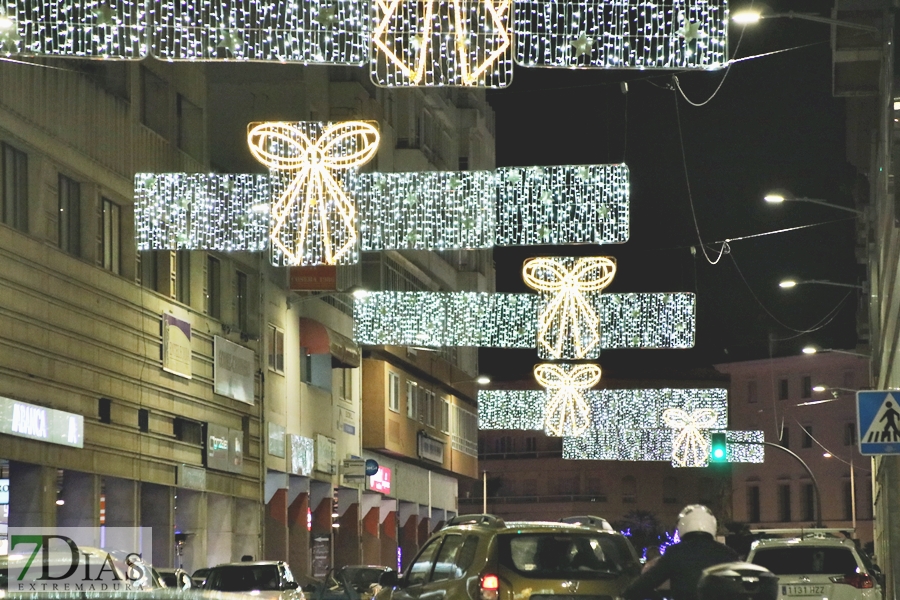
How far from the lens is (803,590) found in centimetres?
1942

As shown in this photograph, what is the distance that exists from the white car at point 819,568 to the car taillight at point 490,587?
6.75 m

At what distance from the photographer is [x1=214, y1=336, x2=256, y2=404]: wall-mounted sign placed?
1475 inches

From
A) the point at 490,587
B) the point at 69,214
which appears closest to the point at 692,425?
the point at 69,214

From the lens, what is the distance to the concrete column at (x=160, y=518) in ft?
112

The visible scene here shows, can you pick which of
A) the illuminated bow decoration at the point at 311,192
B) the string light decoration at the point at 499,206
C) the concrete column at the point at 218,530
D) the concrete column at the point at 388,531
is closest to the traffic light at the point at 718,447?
the concrete column at the point at 218,530

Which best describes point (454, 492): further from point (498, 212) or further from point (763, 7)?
point (763, 7)

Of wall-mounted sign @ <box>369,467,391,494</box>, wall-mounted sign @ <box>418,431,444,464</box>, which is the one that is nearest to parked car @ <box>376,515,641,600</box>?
wall-mounted sign @ <box>369,467,391,494</box>

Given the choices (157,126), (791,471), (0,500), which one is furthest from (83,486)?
(791,471)

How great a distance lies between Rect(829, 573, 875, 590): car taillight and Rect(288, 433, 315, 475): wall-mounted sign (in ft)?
82.4

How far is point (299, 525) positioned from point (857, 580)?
28113mm

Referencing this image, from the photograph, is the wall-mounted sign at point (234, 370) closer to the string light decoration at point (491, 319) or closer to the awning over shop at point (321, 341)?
the string light decoration at point (491, 319)

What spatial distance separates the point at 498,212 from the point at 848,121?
1852cm

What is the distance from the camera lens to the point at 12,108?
2670 centimetres

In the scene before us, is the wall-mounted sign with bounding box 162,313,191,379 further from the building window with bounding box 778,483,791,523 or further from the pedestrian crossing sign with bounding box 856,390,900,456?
the building window with bounding box 778,483,791,523
